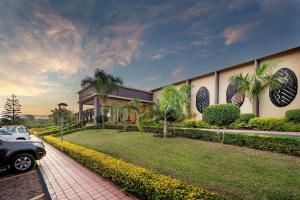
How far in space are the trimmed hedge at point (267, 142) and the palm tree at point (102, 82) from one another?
1794cm

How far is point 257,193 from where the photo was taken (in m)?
4.20

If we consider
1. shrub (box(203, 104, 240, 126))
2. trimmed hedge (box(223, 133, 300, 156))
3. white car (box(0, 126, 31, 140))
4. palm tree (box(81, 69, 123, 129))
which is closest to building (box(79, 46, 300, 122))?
palm tree (box(81, 69, 123, 129))

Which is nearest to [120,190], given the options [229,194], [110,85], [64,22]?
[229,194]

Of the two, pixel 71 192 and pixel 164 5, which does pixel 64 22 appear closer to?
pixel 164 5

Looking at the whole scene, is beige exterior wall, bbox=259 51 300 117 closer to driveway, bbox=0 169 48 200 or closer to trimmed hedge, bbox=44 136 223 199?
trimmed hedge, bbox=44 136 223 199

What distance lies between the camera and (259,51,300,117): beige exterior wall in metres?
14.4

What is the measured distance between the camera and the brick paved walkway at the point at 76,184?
467 cm

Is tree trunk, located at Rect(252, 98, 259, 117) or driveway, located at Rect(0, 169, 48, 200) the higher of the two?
tree trunk, located at Rect(252, 98, 259, 117)

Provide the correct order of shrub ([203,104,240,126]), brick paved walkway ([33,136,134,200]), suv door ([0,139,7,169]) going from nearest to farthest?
brick paved walkway ([33,136,134,200]), suv door ([0,139,7,169]), shrub ([203,104,240,126])

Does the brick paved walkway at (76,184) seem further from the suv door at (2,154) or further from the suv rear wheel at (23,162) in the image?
the suv door at (2,154)

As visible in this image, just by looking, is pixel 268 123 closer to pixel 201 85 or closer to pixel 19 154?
pixel 201 85

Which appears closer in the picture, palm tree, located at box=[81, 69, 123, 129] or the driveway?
the driveway

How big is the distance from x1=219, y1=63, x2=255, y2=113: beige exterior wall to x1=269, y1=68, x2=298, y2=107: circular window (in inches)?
93.8

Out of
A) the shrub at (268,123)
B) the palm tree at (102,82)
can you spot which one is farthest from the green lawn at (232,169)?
the palm tree at (102,82)
